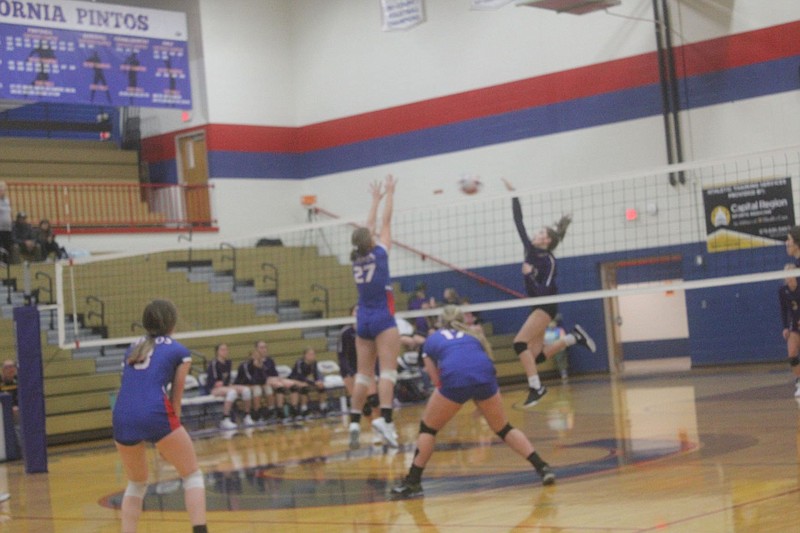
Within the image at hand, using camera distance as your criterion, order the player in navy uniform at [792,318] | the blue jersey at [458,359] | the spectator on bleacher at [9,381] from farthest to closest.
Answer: the spectator on bleacher at [9,381]
the player in navy uniform at [792,318]
the blue jersey at [458,359]

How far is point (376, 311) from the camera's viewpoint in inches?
471

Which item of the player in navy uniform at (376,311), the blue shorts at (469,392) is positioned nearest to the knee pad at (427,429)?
the blue shorts at (469,392)

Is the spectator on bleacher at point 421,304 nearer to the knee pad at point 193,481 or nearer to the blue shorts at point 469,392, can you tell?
the blue shorts at point 469,392

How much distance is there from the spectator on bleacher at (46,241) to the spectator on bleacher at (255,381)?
15.7 feet

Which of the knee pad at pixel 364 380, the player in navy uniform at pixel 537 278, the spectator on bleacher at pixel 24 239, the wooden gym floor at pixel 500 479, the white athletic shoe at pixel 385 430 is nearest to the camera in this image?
the wooden gym floor at pixel 500 479

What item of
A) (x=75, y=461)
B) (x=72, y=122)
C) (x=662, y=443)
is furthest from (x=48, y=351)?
(x=662, y=443)

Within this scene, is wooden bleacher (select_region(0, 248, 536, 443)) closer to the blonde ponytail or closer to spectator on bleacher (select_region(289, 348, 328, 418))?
spectator on bleacher (select_region(289, 348, 328, 418))

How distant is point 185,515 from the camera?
30.4 ft

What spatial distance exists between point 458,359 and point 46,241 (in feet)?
47.5

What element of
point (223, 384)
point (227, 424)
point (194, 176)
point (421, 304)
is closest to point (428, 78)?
point (421, 304)

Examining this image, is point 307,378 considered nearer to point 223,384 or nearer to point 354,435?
point 223,384

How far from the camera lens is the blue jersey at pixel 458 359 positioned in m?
8.84

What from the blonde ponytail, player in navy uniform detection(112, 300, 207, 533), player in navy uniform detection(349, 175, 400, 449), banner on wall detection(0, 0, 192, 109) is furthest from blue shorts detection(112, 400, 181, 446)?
banner on wall detection(0, 0, 192, 109)

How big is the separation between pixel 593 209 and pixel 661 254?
153 cm
